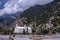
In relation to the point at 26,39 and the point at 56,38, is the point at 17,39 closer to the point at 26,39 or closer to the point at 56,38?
the point at 26,39

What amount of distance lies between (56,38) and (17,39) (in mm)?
2901

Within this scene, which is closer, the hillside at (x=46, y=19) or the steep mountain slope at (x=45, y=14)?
the hillside at (x=46, y=19)

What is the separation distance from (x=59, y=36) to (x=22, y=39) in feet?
9.73

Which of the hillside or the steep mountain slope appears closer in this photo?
the hillside

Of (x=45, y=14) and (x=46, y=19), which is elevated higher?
(x=45, y=14)

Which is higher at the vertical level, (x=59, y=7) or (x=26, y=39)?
(x=59, y=7)

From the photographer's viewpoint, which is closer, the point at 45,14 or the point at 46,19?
the point at 46,19

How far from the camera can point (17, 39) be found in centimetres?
1308

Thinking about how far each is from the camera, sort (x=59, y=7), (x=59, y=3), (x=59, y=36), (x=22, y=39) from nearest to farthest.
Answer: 1. (x=22, y=39)
2. (x=59, y=36)
3. (x=59, y=7)
4. (x=59, y=3)

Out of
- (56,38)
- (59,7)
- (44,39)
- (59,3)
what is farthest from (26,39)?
(59,3)

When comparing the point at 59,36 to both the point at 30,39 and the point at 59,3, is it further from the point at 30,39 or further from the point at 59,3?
the point at 59,3

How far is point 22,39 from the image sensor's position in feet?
42.6

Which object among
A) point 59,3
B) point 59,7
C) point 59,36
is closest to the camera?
→ point 59,36

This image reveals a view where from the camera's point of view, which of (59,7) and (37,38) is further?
(59,7)
